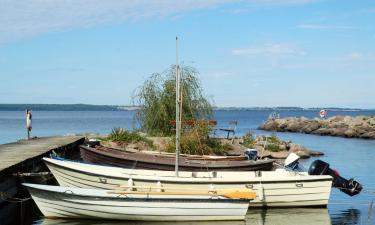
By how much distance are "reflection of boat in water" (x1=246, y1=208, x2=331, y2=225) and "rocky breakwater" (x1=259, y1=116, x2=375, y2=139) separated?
1823 inches

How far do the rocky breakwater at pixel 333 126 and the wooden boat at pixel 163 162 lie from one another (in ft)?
149

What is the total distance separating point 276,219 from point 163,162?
4.73 metres

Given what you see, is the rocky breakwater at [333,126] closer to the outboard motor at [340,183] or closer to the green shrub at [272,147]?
the green shrub at [272,147]

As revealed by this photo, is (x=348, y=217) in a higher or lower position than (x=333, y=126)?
lower

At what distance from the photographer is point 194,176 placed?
766 inches

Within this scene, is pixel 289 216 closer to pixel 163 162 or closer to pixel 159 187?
pixel 159 187

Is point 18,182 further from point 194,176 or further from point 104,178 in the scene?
point 194,176

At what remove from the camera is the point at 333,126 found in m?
72.8

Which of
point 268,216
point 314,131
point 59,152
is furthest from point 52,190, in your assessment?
point 314,131

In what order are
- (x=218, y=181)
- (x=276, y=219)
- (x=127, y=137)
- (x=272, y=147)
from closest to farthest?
(x=276, y=219), (x=218, y=181), (x=127, y=137), (x=272, y=147)

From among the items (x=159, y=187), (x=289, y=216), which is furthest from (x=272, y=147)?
(x=159, y=187)

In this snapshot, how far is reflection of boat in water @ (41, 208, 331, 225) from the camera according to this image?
1750 cm

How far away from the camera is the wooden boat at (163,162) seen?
68.5ft

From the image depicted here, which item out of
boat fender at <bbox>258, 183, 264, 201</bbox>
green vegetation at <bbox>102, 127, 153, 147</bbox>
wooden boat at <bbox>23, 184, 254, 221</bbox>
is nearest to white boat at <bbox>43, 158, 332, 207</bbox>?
boat fender at <bbox>258, 183, 264, 201</bbox>
